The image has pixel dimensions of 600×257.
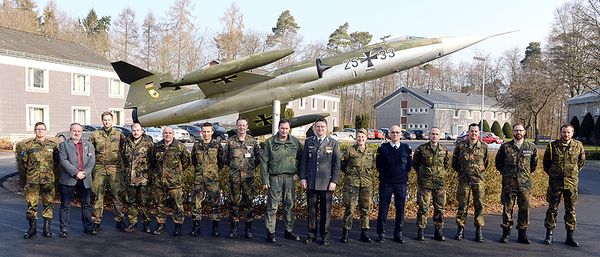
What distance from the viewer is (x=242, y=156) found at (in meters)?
6.73

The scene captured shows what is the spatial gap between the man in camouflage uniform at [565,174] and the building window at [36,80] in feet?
93.2

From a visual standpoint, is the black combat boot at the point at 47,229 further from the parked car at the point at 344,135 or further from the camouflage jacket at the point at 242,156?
the parked car at the point at 344,135

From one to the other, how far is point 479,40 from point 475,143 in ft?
16.2

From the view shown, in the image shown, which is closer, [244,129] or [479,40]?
[244,129]

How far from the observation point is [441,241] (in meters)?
6.71

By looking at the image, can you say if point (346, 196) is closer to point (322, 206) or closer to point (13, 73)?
point (322, 206)

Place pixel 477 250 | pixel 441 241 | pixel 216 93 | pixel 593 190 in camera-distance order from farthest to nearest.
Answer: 1. pixel 593 190
2. pixel 216 93
3. pixel 441 241
4. pixel 477 250

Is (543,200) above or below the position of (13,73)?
below

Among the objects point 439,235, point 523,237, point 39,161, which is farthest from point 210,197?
point 523,237

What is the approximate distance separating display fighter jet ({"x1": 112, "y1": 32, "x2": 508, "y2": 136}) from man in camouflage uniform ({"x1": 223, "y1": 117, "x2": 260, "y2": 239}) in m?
2.87

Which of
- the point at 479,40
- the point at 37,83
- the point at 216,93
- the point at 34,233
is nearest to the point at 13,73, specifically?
the point at 37,83

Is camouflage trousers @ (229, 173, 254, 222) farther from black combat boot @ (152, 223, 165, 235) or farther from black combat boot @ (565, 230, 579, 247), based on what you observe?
black combat boot @ (565, 230, 579, 247)

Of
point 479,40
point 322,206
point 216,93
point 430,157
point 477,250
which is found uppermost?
point 479,40

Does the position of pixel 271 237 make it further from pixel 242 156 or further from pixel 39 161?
pixel 39 161
